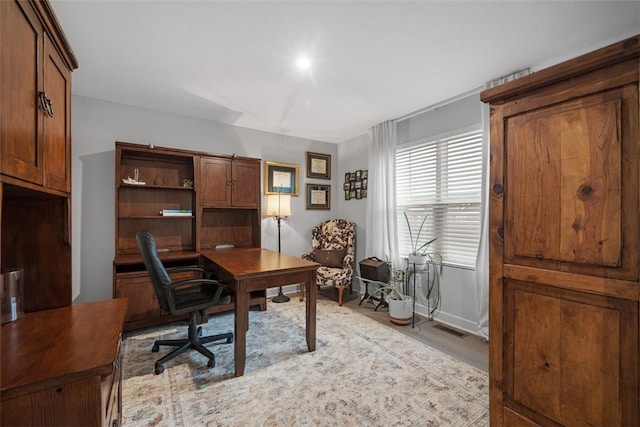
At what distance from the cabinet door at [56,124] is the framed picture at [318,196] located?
3357 millimetres

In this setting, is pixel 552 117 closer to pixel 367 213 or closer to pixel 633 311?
pixel 633 311

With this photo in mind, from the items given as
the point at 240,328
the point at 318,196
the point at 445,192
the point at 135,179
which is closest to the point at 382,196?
the point at 445,192

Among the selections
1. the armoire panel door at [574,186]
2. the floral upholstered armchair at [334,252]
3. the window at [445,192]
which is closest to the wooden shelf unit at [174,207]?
the floral upholstered armchair at [334,252]

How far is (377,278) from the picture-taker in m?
3.52

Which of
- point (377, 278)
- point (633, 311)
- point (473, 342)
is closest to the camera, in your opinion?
point (633, 311)

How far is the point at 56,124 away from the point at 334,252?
10.9ft

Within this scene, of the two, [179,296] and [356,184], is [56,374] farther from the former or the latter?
[356,184]

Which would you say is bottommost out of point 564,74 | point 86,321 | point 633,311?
point 86,321

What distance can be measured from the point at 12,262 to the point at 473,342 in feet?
11.2

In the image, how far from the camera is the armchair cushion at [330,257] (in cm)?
398

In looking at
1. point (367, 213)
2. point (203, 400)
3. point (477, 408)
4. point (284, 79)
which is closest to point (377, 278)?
point (367, 213)

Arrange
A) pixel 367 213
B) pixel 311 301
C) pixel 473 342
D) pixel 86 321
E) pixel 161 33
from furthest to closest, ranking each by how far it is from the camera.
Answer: pixel 367 213, pixel 473 342, pixel 311 301, pixel 161 33, pixel 86 321

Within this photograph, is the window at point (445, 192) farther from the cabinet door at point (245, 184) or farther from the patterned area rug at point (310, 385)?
the cabinet door at point (245, 184)

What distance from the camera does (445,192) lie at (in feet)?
10.5
